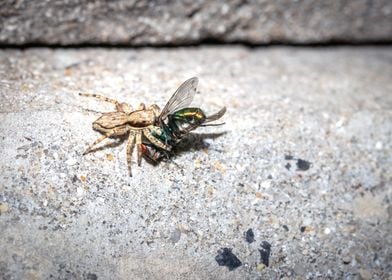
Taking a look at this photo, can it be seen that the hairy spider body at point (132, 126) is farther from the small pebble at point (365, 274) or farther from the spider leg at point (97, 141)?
the small pebble at point (365, 274)

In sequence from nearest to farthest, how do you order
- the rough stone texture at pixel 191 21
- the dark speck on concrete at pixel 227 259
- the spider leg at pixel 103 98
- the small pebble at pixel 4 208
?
the small pebble at pixel 4 208
the dark speck on concrete at pixel 227 259
the spider leg at pixel 103 98
the rough stone texture at pixel 191 21

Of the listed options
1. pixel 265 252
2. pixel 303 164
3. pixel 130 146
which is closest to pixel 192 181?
pixel 130 146

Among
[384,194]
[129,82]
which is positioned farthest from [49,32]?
[384,194]

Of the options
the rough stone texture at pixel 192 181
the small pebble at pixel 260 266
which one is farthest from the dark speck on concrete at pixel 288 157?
the small pebble at pixel 260 266

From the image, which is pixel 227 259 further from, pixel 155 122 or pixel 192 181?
pixel 155 122

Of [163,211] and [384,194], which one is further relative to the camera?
[384,194]

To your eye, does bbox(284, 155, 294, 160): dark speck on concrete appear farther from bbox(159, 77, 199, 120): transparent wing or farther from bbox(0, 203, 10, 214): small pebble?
bbox(0, 203, 10, 214): small pebble

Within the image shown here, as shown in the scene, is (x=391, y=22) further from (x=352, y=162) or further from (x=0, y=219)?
(x=0, y=219)
